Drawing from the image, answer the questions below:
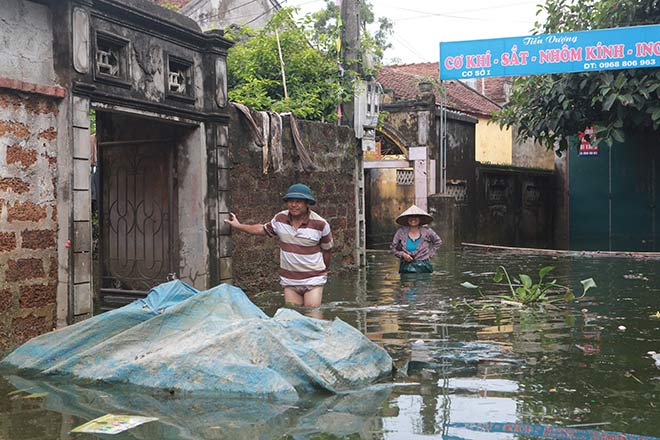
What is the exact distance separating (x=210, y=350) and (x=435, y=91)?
83.3 feet

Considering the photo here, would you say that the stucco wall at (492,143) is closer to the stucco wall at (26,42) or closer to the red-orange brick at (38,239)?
the stucco wall at (26,42)

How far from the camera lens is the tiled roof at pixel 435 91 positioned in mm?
27281

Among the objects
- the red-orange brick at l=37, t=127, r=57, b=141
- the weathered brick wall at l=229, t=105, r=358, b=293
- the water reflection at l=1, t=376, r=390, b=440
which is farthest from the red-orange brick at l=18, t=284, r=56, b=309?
the weathered brick wall at l=229, t=105, r=358, b=293

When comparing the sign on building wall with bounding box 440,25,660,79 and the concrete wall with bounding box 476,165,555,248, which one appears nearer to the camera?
the sign on building wall with bounding box 440,25,660,79

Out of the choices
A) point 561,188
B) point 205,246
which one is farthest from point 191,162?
point 561,188

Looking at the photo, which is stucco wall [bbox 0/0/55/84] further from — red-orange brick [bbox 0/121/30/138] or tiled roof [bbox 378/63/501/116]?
tiled roof [bbox 378/63/501/116]

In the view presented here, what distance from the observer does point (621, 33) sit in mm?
12133

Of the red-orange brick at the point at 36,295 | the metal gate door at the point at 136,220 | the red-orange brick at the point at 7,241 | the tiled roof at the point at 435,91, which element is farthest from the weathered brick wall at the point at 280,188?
the tiled roof at the point at 435,91

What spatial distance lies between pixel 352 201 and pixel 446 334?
6.57 metres

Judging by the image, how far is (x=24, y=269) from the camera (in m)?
7.33

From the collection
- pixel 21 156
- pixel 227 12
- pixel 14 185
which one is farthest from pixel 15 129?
pixel 227 12

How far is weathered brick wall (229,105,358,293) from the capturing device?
36.3ft

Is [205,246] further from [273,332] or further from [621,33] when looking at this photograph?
[621,33]

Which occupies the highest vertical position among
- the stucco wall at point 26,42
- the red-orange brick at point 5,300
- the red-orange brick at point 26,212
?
the stucco wall at point 26,42
